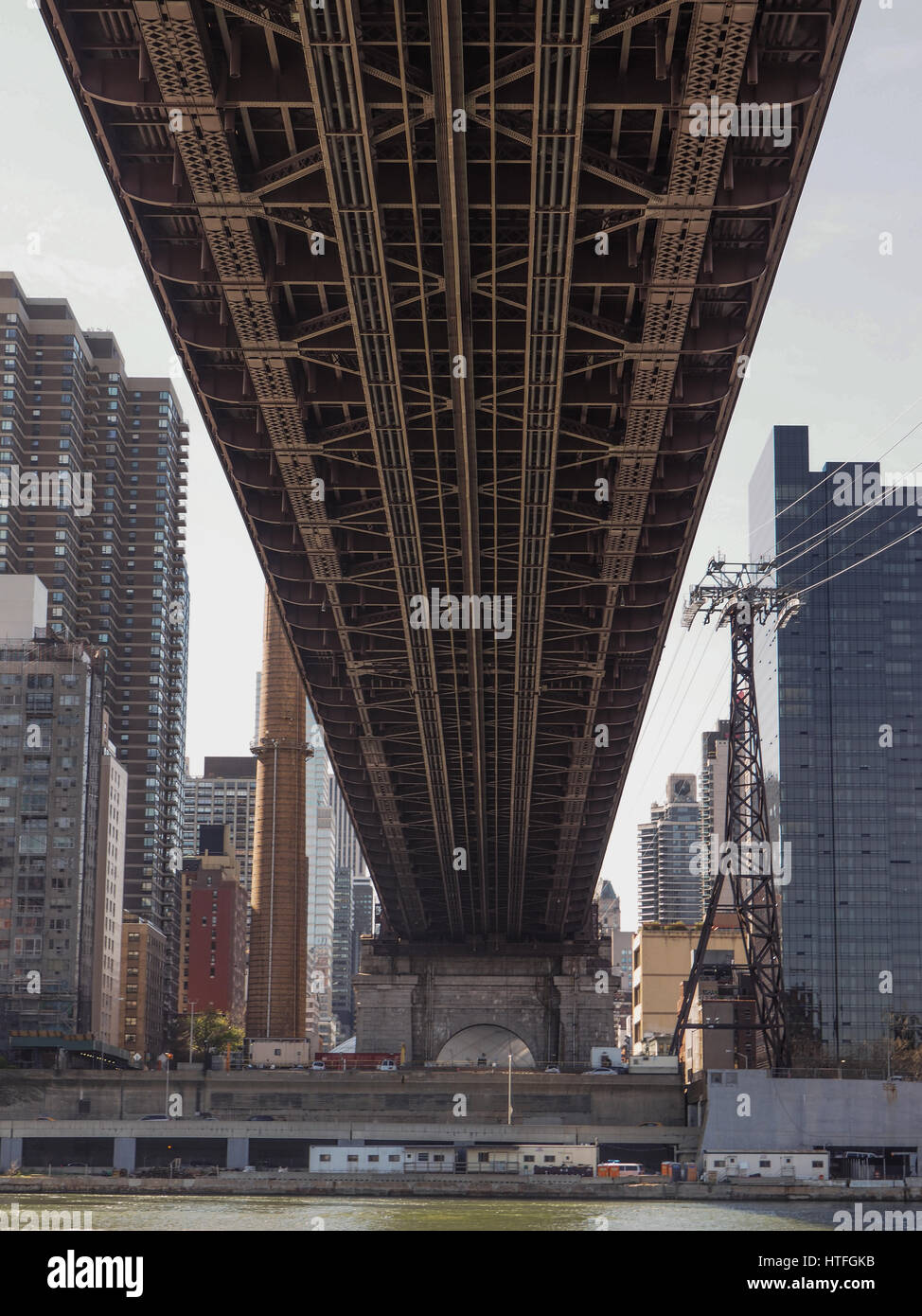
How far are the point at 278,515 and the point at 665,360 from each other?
14.7 m

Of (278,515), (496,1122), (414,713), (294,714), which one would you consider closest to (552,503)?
(278,515)

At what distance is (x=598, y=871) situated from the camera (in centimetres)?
10375

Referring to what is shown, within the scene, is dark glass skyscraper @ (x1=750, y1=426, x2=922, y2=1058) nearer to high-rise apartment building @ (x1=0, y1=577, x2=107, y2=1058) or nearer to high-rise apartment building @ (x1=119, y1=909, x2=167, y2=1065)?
high-rise apartment building @ (x1=119, y1=909, x2=167, y2=1065)

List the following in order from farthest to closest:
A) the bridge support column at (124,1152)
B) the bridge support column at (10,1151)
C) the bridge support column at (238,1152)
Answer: the bridge support column at (10,1151) → the bridge support column at (238,1152) → the bridge support column at (124,1152)

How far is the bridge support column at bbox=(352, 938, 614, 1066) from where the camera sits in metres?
112

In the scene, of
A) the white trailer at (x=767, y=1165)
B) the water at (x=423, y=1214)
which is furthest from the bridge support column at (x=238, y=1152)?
the white trailer at (x=767, y=1165)

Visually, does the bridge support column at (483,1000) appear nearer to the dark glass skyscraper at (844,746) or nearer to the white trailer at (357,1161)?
the white trailer at (357,1161)

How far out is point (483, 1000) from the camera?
4397 inches

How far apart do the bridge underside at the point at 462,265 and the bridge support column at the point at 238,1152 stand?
127 ft

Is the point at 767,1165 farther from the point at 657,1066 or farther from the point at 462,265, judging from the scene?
the point at 462,265

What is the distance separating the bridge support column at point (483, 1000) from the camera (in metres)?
112

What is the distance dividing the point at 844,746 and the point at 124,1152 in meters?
98.7

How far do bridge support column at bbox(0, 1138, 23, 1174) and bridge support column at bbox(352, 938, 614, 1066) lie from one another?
89.1ft

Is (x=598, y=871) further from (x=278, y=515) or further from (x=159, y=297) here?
(x=159, y=297)
